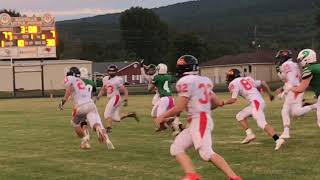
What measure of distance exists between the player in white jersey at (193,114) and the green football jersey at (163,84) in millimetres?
8988

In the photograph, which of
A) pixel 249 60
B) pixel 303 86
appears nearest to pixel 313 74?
→ pixel 303 86

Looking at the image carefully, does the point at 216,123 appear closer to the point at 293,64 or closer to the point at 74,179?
the point at 293,64

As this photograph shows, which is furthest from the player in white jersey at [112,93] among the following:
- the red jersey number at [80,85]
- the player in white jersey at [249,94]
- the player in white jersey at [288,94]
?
the player in white jersey at [249,94]

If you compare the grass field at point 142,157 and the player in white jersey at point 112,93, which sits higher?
the player in white jersey at point 112,93

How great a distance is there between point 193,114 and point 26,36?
52.0 m

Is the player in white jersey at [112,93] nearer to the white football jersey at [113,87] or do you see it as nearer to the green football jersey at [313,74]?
the white football jersey at [113,87]

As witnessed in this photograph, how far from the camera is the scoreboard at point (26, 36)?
58.5 m

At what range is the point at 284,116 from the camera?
594 inches

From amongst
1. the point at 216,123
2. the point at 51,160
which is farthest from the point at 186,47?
the point at 51,160

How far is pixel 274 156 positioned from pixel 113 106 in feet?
26.2

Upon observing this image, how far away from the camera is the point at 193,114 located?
30.5ft

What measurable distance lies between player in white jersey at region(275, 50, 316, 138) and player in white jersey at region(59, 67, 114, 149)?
415 centimetres

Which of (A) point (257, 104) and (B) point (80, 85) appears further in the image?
(B) point (80, 85)

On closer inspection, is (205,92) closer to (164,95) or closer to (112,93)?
(164,95)
